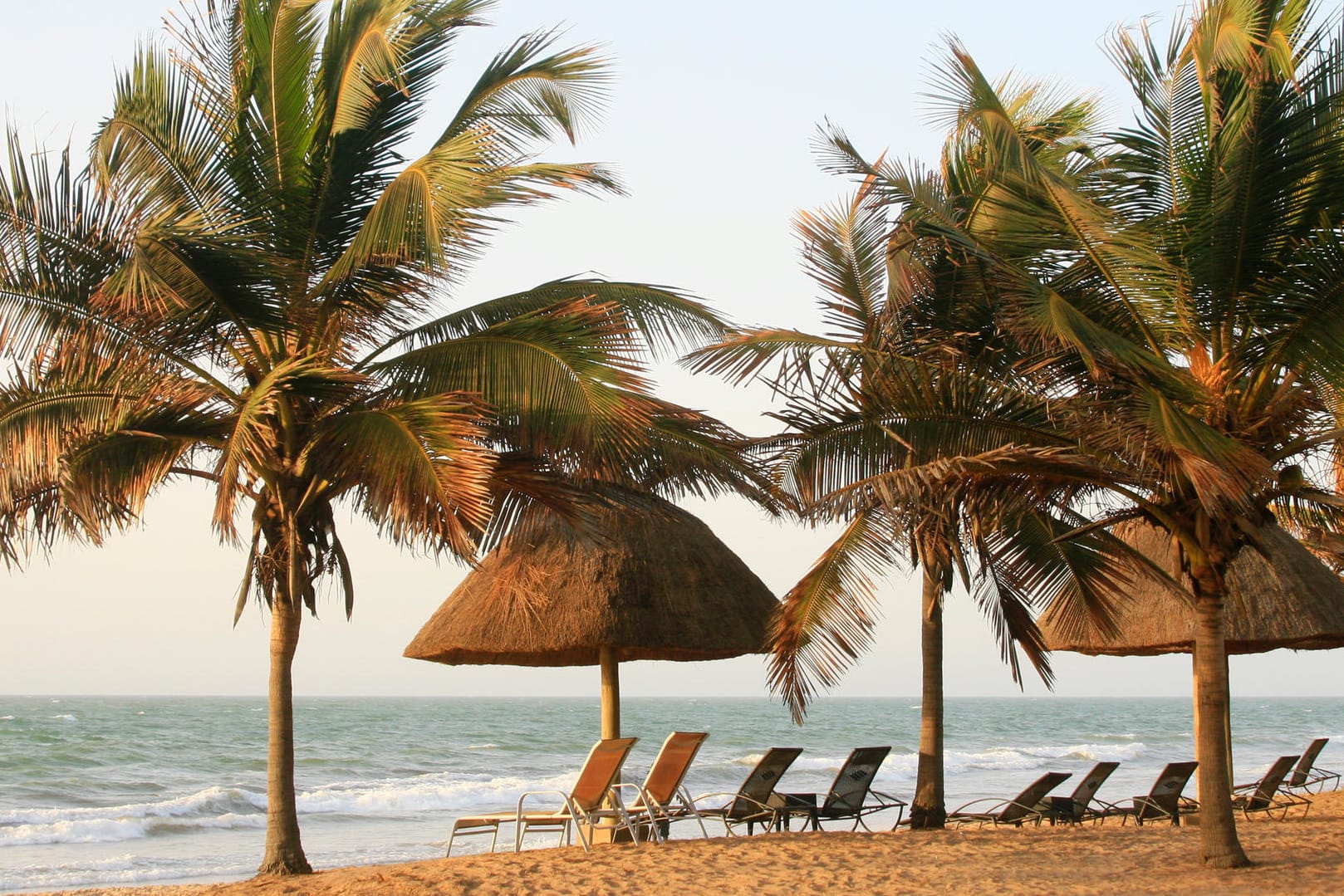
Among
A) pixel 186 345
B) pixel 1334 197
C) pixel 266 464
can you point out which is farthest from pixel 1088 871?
pixel 186 345

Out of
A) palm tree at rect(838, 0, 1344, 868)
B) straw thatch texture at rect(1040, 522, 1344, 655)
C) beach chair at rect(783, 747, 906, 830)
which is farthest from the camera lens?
straw thatch texture at rect(1040, 522, 1344, 655)

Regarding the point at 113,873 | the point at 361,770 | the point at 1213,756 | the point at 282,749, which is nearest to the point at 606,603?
the point at 282,749

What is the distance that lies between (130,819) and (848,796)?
12.7 meters

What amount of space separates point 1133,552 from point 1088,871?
238cm

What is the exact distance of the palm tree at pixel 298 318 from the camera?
6727mm

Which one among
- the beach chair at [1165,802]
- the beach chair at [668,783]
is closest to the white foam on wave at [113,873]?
the beach chair at [668,783]

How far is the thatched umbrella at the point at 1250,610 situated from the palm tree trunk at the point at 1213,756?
4.38 m

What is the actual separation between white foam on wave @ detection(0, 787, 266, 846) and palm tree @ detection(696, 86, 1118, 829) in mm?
11936

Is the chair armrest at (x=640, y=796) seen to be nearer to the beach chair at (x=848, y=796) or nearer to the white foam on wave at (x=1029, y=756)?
the beach chair at (x=848, y=796)

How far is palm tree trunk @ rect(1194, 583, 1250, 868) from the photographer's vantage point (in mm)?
7102

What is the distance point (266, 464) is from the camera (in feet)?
23.7

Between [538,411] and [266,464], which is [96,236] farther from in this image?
[538,411]

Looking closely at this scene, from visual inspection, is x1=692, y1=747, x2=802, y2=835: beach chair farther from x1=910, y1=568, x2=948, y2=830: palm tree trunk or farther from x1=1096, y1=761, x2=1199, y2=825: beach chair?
x1=1096, y1=761, x2=1199, y2=825: beach chair

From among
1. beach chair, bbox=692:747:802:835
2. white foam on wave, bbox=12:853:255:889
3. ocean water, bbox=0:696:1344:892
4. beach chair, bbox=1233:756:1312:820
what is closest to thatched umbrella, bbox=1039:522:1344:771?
beach chair, bbox=1233:756:1312:820
